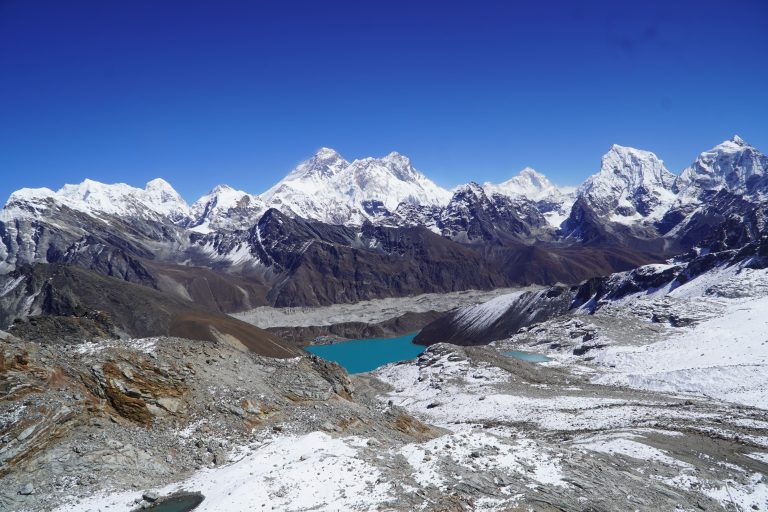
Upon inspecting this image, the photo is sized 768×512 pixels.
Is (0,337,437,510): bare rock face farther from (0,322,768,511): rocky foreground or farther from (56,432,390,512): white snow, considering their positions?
(56,432,390,512): white snow

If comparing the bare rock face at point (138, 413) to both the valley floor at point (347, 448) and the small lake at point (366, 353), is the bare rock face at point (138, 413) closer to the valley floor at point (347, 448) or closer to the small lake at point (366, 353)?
the valley floor at point (347, 448)

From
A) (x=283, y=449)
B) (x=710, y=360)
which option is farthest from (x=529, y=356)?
(x=283, y=449)

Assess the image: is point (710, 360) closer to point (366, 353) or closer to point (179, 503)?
point (179, 503)

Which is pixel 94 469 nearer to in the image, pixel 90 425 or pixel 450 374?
pixel 90 425

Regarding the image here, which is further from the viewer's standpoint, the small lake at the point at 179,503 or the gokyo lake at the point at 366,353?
the gokyo lake at the point at 366,353

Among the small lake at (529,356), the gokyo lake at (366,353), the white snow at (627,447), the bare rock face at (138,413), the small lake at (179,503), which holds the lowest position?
the gokyo lake at (366,353)

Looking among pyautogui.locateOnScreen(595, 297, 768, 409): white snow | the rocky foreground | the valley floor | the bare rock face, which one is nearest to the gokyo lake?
pyautogui.locateOnScreen(595, 297, 768, 409): white snow

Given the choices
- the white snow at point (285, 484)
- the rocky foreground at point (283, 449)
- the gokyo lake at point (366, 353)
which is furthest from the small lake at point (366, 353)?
the white snow at point (285, 484)
